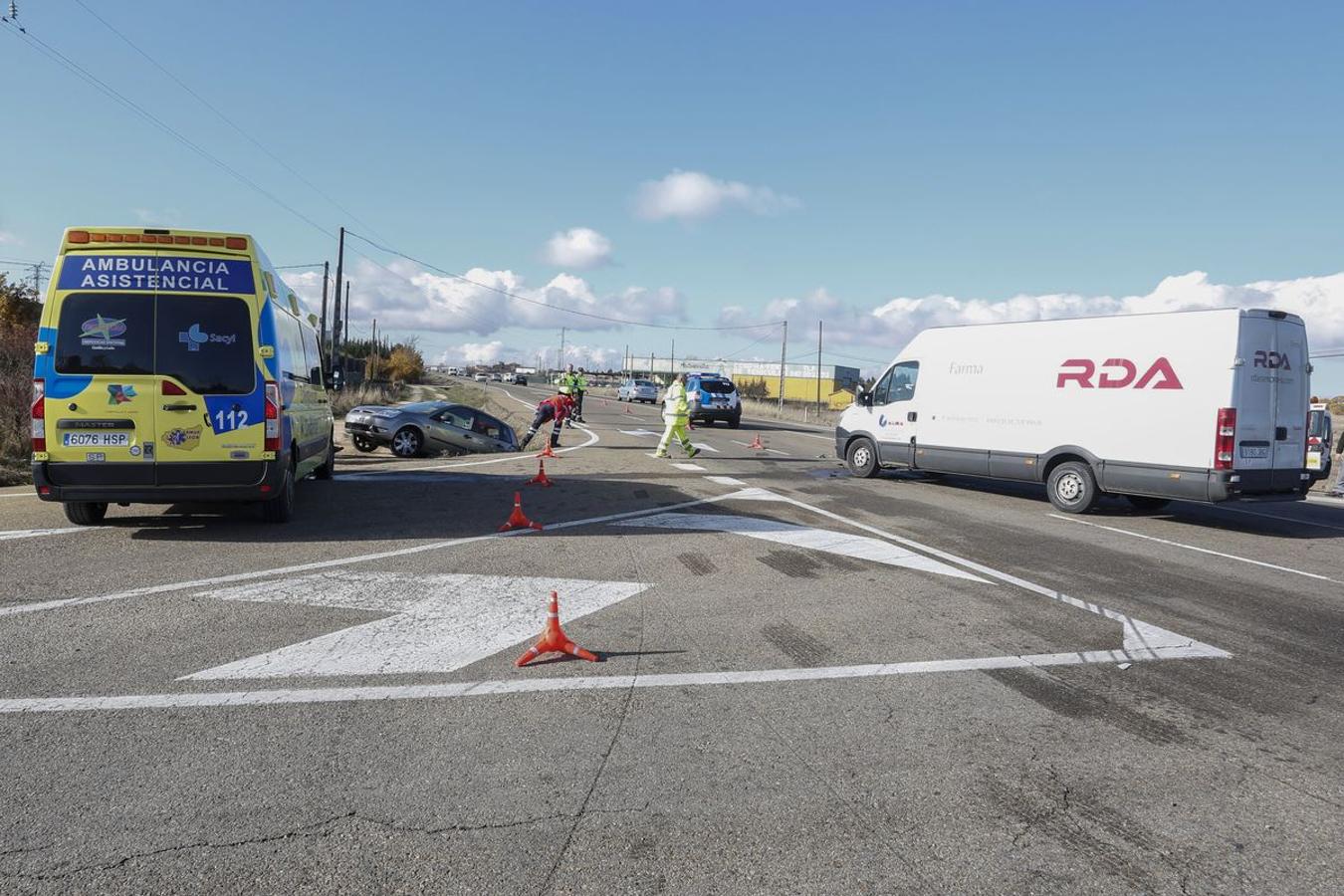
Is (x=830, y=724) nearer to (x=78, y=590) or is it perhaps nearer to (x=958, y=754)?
(x=958, y=754)

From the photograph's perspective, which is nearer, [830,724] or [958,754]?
[958,754]

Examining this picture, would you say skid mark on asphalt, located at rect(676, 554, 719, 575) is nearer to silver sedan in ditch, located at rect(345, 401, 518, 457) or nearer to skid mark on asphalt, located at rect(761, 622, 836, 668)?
skid mark on asphalt, located at rect(761, 622, 836, 668)

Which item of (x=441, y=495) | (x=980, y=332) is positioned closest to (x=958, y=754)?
(x=441, y=495)

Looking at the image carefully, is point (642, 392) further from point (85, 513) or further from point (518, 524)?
point (85, 513)

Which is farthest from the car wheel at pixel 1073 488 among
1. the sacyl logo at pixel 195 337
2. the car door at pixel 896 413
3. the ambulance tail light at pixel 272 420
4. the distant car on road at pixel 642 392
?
the distant car on road at pixel 642 392

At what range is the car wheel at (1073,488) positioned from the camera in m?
12.1

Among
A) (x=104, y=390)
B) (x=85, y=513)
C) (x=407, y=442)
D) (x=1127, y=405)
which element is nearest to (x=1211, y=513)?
(x=1127, y=405)

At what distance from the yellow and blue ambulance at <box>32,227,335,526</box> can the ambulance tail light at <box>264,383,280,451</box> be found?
1 centimetres

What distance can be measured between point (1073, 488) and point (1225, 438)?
84.1 inches

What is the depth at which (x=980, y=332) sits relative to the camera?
45.8 ft

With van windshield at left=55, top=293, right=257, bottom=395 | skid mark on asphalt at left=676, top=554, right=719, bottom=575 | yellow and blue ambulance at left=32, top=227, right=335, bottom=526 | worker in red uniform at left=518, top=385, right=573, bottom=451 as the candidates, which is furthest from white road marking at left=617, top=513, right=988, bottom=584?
worker in red uniform at left=518, top=385, right=573, bottom=451

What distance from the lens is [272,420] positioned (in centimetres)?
845

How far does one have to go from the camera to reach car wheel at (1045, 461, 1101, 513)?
12.1 meters

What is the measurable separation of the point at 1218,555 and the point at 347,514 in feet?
31.5
